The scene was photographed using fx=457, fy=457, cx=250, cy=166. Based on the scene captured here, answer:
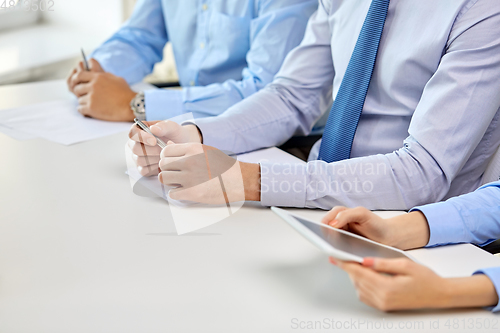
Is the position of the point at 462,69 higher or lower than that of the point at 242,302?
higher

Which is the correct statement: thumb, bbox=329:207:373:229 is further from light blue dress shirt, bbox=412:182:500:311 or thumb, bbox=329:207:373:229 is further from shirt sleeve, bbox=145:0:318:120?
shirt sleeve, bbox=145:0:318:120

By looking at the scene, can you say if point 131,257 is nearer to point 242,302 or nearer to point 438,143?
point 242,302

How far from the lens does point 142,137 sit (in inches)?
34.3

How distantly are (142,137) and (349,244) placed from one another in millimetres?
473

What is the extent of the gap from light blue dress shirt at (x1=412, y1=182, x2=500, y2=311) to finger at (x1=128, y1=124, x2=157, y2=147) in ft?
1.60

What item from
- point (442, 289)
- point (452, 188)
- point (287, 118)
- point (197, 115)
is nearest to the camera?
point (442, 289)

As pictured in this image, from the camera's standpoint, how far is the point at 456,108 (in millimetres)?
771

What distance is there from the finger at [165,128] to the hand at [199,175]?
0.07m

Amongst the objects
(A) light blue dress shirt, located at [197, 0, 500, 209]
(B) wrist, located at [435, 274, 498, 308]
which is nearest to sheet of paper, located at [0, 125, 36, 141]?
(A) light blue dress shirt, located at [197, 0, 500, 209]

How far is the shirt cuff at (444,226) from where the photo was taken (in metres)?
0.67

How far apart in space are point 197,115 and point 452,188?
67 cm

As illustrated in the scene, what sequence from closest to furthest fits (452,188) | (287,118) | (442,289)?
(442,289) < (452,188) < (287,118)

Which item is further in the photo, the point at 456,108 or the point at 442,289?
the point at 456,108

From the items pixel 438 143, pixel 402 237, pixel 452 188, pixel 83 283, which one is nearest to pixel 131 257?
pixel 83 283
